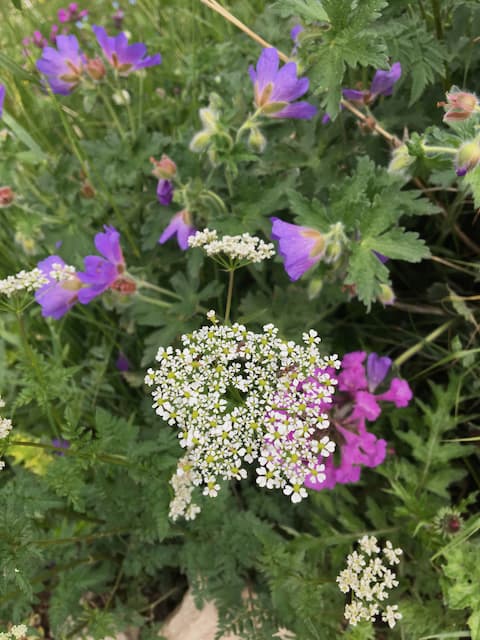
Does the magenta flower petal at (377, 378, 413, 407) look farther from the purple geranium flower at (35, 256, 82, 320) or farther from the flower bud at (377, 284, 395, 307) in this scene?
the purple geranium flower at (35, 256, 82, 320)

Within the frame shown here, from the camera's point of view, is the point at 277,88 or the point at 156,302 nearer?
the point at 277,88

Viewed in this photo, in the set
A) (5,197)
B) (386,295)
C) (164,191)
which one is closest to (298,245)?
(386,295)

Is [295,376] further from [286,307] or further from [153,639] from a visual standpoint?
[153,639]

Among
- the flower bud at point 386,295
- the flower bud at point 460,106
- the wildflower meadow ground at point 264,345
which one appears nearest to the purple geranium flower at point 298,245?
the wildflower meadow ground at point 264,345

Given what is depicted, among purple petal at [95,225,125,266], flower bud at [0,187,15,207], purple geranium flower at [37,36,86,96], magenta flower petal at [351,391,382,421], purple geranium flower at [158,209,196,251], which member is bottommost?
magenta flower petal at [351,391,382,421]

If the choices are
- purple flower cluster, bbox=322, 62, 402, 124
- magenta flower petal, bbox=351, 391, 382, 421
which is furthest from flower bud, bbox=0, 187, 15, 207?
magenta flower petal, bbox=351, 391, 382, 421

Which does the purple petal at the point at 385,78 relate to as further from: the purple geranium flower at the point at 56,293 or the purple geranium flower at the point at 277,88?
the purple geranium flower at the point at 56,293

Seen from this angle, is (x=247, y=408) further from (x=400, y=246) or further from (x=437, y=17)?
(x=437, y=17)
